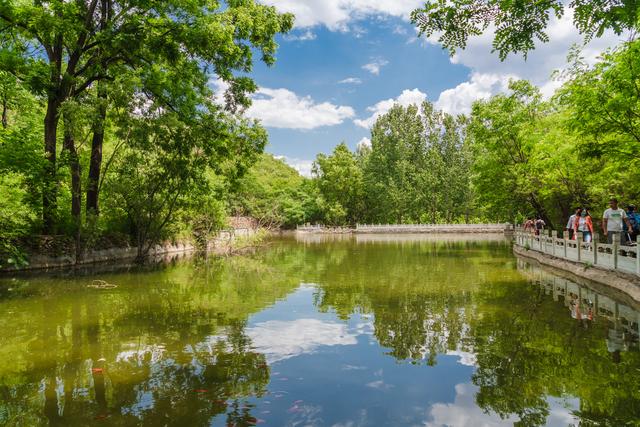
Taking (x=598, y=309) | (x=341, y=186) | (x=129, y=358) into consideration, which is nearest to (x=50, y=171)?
(x=129, y=358)

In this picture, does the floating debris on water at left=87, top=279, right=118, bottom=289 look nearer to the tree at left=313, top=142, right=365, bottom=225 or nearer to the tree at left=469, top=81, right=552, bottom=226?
the tree at left=469, top=81, right=552, bottom=226

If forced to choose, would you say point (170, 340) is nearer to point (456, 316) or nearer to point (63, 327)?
point (63, 327)

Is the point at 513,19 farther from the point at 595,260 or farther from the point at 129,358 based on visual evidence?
the point at 595,260

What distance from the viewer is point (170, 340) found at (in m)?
7.54

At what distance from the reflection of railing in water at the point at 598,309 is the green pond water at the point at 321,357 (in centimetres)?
5

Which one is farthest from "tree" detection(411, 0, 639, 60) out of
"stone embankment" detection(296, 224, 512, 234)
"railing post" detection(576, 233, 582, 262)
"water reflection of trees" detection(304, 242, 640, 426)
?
"stone embankment" detection(296, 224, 512, 234)

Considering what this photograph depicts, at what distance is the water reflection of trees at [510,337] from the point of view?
4918 mm

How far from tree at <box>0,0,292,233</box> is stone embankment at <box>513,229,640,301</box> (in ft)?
48.8

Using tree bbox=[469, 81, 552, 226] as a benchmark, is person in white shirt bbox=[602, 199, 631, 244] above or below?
below

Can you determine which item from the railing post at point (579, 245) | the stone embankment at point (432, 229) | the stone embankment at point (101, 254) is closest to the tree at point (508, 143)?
the railing post at point (579, 245)

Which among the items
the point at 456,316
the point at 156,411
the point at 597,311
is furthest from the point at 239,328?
the point at 597,311

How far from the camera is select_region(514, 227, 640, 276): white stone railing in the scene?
11.9 m

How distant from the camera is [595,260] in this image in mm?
14133

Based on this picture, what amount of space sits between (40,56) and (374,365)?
63.9ft
